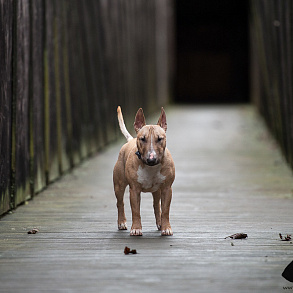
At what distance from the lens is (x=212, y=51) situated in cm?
3136

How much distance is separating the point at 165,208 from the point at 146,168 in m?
0.35

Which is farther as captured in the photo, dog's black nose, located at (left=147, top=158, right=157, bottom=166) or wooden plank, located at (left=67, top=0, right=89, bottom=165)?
wooden plank, located at (left=67, top=0, right=89, bottom=165)

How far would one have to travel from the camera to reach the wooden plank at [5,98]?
5895 mm

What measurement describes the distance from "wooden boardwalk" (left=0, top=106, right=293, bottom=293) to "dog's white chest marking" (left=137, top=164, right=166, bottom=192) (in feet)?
1.35

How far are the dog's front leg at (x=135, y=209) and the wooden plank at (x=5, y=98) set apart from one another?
1.46 metres

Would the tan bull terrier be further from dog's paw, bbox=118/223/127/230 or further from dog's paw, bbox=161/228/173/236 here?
dog's paw, bbox=118/223/127/230

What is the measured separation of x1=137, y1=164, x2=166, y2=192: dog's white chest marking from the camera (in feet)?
16.0

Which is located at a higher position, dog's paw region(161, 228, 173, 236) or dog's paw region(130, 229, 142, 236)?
dog's paw region(130, 229, 142, 236)

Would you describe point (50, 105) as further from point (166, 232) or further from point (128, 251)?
point (128, 251)

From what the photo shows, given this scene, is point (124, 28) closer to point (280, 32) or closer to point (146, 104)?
point (146, 104)

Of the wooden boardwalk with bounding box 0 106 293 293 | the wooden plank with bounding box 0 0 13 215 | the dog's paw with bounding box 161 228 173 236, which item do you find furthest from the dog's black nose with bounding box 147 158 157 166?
the wooden plank with bounding box 0 0 13 215

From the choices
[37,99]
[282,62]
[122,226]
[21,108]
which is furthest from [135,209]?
[282,62]

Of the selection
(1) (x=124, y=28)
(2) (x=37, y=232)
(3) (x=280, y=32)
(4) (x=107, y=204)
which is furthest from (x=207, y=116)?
(2) (x=37, y=232)

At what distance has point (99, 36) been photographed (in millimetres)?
12273
